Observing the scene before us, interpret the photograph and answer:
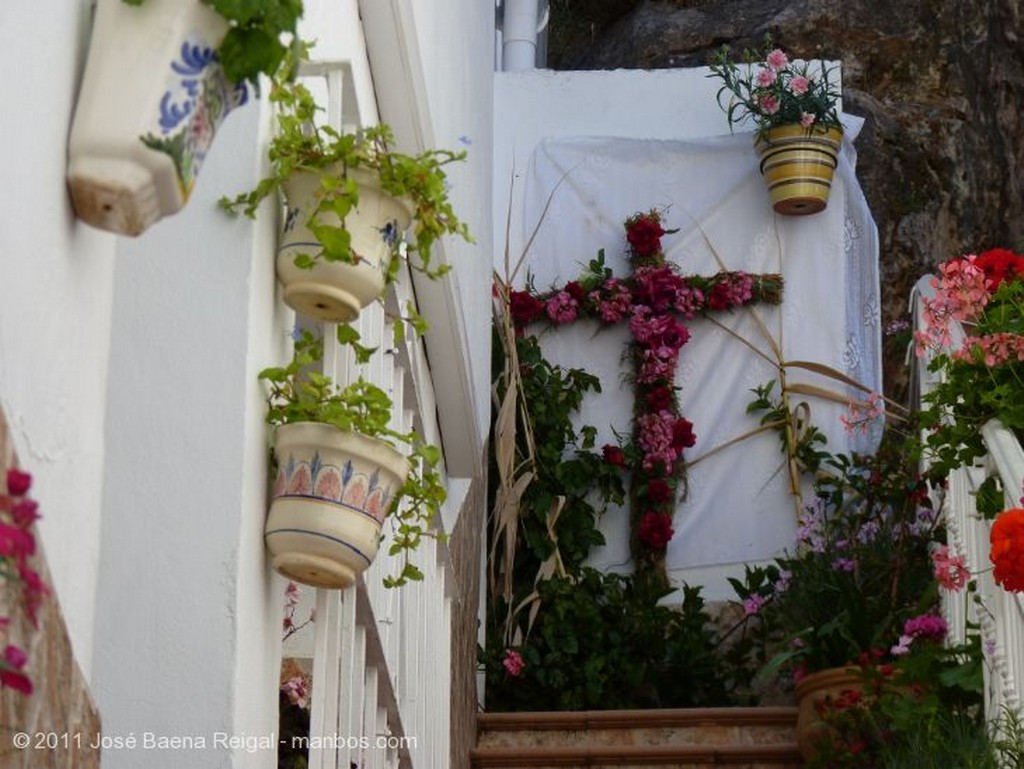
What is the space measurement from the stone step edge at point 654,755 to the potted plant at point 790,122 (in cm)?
306

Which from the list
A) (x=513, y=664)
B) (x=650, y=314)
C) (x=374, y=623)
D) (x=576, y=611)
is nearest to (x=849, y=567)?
(x=576, y=611)

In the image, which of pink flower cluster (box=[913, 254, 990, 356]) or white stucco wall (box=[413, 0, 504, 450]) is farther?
pink flower cluster (box=[913, 254, 990, 356])

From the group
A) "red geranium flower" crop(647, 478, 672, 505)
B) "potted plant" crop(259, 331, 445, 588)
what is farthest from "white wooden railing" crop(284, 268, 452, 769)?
"red geranium flower" crop(647, 478, 672, 505)

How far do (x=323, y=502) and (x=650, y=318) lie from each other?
20.2 ft

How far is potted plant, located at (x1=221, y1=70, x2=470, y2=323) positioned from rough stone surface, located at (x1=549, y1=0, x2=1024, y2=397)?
729 centimetres

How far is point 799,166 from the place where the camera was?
28.6ft

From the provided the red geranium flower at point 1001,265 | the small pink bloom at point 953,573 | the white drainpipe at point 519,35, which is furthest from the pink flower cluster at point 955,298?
the white drainpipe at point 519,35

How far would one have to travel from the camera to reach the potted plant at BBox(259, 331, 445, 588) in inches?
103

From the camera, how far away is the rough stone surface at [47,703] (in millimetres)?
1687

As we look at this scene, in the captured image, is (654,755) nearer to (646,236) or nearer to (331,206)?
(646,236)

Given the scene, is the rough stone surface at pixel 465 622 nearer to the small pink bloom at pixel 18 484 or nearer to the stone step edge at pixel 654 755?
the stone step edge at pixel 654 755

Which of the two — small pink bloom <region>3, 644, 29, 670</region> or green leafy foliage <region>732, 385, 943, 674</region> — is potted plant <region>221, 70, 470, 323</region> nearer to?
small pink bloom <region>3, 644, 29, 670</region>

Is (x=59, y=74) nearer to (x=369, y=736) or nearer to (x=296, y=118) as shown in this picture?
(x=296, y=118)

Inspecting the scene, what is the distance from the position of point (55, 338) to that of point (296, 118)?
0.88 metres
